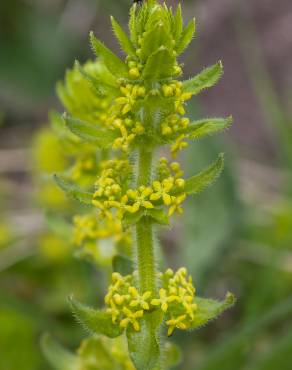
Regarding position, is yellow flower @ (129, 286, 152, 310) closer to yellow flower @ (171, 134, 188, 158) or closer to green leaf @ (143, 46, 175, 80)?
yellow flower @ (171, 134, 188, 158)

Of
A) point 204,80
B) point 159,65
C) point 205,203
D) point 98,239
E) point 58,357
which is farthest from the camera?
point 205,203

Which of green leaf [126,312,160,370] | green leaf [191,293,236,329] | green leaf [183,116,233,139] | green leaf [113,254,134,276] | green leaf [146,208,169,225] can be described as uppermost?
green leaf [183,116,233,139]

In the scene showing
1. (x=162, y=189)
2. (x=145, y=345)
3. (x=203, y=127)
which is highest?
(x=203, y=127)

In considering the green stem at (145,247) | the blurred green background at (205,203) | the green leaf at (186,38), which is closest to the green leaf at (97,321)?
the green stem at (145,247)

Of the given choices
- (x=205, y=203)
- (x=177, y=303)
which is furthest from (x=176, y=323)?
(x=205, y=203)

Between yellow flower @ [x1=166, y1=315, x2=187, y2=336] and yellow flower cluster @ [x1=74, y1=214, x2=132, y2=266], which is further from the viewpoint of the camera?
yellow flower cluster @ [x1=74, y1=214, x2=132, y2=266]

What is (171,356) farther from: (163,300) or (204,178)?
(204,178)

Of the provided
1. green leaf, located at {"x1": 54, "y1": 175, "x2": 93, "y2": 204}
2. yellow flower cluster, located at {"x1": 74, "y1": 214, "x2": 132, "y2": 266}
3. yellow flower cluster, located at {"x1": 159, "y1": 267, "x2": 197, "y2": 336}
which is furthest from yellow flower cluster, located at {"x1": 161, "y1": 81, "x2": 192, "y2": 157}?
yellow flower cluster, located at {"x1": 74, "y1": 214, "x2": 132, "y2": 266}
